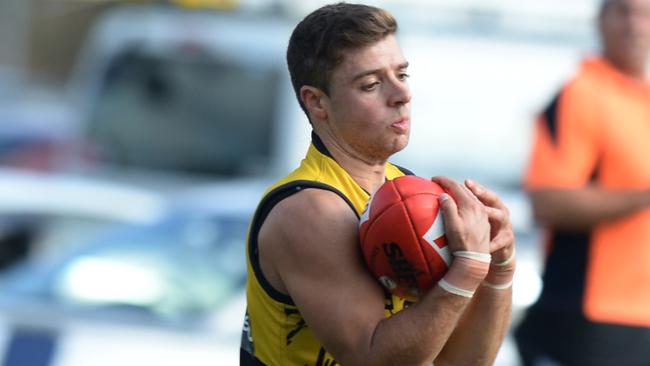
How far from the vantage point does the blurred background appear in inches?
234

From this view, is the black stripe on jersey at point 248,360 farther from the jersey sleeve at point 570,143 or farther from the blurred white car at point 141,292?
the blurred white car at point 141,292

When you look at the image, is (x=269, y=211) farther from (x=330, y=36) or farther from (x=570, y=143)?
(x=570, y=143)

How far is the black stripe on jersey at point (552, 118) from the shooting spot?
463 centimetres

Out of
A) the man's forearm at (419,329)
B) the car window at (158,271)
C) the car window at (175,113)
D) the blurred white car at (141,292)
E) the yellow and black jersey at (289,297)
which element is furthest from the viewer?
the car window at (175,113)

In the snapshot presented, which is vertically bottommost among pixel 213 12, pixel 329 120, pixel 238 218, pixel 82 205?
pixel 329 120

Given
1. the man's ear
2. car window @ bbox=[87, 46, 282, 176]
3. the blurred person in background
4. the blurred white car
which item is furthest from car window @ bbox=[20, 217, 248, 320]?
car window @ bbox=[87, 46, 282, 176]

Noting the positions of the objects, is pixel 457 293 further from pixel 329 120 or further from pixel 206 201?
pixel 206 201

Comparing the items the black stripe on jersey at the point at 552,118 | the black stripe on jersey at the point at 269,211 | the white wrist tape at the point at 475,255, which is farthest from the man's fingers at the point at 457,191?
the black stripe on jersey at the point at 552,118

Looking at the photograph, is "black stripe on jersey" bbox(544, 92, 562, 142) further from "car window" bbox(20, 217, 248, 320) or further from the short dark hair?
"car window" bbox(20, 217, 248, 320)

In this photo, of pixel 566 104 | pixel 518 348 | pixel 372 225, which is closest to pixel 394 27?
pixel 372 225

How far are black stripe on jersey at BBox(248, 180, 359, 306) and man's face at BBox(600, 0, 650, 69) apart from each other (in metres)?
1.93

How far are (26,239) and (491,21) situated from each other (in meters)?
3.85

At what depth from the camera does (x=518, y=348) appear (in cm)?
489

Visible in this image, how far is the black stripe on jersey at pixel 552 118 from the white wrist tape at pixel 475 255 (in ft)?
6.09
